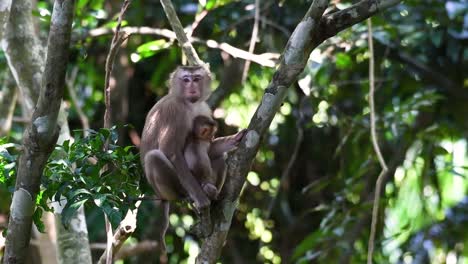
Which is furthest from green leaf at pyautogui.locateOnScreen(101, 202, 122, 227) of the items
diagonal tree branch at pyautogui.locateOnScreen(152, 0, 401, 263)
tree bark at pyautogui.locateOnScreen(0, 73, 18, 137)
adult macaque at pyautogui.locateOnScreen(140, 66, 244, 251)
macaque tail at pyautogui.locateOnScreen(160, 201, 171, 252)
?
tree bark at pyautogui.locateOnScreen(0, 73, 18, 137)

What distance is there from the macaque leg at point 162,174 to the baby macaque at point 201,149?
9.0 inches

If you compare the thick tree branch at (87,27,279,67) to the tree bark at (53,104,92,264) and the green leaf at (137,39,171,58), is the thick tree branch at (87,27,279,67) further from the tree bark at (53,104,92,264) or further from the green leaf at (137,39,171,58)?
the tree bark at (53,104,92,264)

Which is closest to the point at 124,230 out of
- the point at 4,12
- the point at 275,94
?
the point at 275,94

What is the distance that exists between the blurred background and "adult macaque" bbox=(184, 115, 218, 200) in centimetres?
102

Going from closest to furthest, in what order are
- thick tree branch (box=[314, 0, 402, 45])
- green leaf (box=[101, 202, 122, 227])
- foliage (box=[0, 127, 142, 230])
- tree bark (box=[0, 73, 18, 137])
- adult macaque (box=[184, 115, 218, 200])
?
green leaf (box=[101, 202, 122, 227]) < foliage (box=[0, 127, 142, 230]) < thick tree branch (box=[314, 0, 402, 45]) < adult macaque (box=[184, 115, 218, 200]) < tree bark (box=[0, 73, 18, 137])

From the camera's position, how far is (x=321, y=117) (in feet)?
25.8

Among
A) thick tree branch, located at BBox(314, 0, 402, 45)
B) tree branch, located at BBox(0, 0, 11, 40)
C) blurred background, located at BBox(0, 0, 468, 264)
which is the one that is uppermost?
tree branch, located at BBox(0, 0, 11, 40)

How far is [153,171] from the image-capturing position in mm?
5316

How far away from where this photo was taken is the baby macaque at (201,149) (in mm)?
5719

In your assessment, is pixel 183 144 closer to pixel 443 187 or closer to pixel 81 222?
pixel 81 222

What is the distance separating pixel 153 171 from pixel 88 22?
118 inches

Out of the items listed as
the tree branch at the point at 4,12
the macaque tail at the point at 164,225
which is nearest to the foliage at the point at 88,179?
the macaque tail at the point at 164,225

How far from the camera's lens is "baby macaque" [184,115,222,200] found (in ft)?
18.8

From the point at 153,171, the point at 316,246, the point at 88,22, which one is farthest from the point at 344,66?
the point at 153,171
